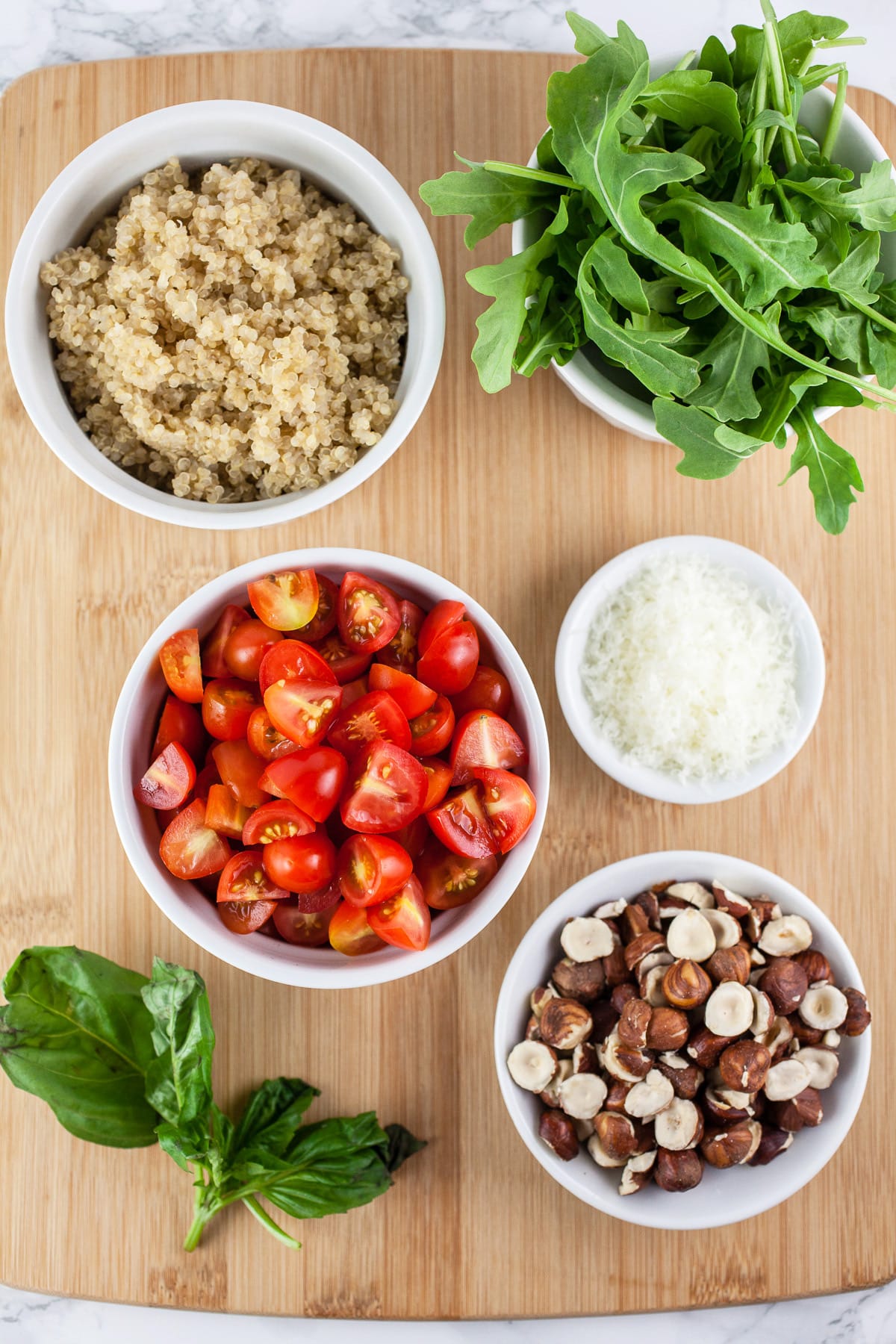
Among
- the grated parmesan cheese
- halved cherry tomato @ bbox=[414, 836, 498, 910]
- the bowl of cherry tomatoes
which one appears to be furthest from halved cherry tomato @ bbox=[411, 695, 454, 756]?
the grated parmesan cheese

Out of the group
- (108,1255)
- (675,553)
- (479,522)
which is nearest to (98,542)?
(479,522)

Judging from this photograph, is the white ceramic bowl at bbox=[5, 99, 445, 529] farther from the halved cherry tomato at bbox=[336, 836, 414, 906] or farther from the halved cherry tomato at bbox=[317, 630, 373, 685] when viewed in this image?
the halved cherry tomato at bbox=[336, 836, 414, 906]

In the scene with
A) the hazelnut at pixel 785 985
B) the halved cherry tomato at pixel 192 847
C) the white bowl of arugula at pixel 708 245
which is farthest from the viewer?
the hazelnut at pixel 785 985

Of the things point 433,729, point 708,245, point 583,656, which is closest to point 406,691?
point 433,729

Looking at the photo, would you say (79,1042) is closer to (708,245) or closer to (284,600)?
(284,600)

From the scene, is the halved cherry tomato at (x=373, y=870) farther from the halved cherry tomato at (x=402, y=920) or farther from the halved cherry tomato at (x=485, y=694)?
the halved cherry tomato at (x=485, y=694)

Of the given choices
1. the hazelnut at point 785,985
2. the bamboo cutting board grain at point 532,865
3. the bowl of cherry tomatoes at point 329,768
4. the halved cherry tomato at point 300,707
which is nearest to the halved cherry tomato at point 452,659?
the bowl of cherry tomatoes at point 329,768
